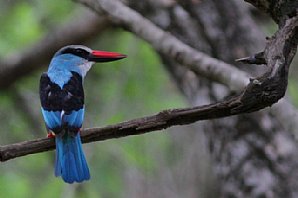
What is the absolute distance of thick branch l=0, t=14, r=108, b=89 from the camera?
5.39 m

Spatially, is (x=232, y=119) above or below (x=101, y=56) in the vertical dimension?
below

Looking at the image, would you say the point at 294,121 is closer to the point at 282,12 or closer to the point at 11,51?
the point at 282,12

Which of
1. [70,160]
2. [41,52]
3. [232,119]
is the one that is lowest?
[232,119]

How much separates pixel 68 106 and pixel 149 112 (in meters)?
2.56

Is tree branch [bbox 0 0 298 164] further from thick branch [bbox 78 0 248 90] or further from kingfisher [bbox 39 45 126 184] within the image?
thick branch [bbox 78 0 248 90]

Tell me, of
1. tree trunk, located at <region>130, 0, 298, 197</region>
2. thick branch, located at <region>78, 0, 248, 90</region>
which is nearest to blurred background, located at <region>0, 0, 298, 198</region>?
tree trunk, located at <region>130, 0, 298, 197</region>

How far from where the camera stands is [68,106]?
10.7 ft

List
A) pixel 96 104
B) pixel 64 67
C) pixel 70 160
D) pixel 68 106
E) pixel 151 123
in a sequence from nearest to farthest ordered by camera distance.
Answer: pixel 151 123 → pixel 70 160 → pixel 68 106 → pixel 64 67 → pixel 96 104

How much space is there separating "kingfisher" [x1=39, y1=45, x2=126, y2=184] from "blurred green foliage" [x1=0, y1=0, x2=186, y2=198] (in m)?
1.27

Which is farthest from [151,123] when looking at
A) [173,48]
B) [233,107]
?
[173,48]

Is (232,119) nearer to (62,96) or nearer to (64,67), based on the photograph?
(64,67)

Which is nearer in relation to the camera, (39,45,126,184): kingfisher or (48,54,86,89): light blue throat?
(39,45,126,184): kingfisher

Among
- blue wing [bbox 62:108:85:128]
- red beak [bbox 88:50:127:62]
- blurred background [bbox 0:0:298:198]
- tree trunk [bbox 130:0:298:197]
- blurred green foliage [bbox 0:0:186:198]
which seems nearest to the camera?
blue wing [bbox 62:108:85:128]

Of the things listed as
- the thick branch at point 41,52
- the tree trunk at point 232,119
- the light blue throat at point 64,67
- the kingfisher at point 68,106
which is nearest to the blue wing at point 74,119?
the kingfisher at point 68,106
